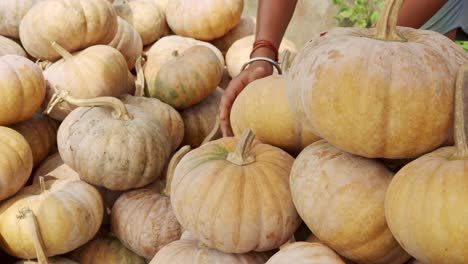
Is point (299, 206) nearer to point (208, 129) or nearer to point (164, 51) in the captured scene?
point (208, 129)

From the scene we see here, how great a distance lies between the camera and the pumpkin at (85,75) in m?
2.04

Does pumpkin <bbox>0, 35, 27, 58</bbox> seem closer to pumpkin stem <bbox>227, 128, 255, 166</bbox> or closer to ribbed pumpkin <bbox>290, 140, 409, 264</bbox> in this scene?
pumpkin stem <bbox>227, 128, 255, 166</bbox>

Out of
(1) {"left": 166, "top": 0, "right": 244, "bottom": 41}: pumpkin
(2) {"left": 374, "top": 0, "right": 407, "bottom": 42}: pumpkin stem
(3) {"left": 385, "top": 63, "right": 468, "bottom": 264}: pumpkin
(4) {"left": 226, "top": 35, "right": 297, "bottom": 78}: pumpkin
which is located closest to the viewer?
(3) {"left": 385, "top": 63, "right": 468, "bottom": 264}: pumpkin

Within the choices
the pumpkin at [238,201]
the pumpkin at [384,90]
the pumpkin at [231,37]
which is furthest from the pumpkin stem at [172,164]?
the pumpkin at [231,37]

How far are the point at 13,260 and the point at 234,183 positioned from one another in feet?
3.52

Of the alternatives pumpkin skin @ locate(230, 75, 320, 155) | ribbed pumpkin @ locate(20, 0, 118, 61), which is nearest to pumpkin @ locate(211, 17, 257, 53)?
ribbed pumpkin @ locate(20, 0, 118, 61)

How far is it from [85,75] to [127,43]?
46 centimetres

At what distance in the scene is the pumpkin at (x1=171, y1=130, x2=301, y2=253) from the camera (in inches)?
43.0

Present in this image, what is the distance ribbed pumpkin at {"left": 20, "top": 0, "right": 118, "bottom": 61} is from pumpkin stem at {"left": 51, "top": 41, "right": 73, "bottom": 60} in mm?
49

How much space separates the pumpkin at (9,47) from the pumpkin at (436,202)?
6.07 ft

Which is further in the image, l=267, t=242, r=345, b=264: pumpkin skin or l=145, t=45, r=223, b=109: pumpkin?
l=145, t=45, r=223, b=109: pumpkin

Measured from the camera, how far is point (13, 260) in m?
1.81

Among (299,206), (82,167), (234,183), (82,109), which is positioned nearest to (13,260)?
(82,167)

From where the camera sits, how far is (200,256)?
1188 mm
